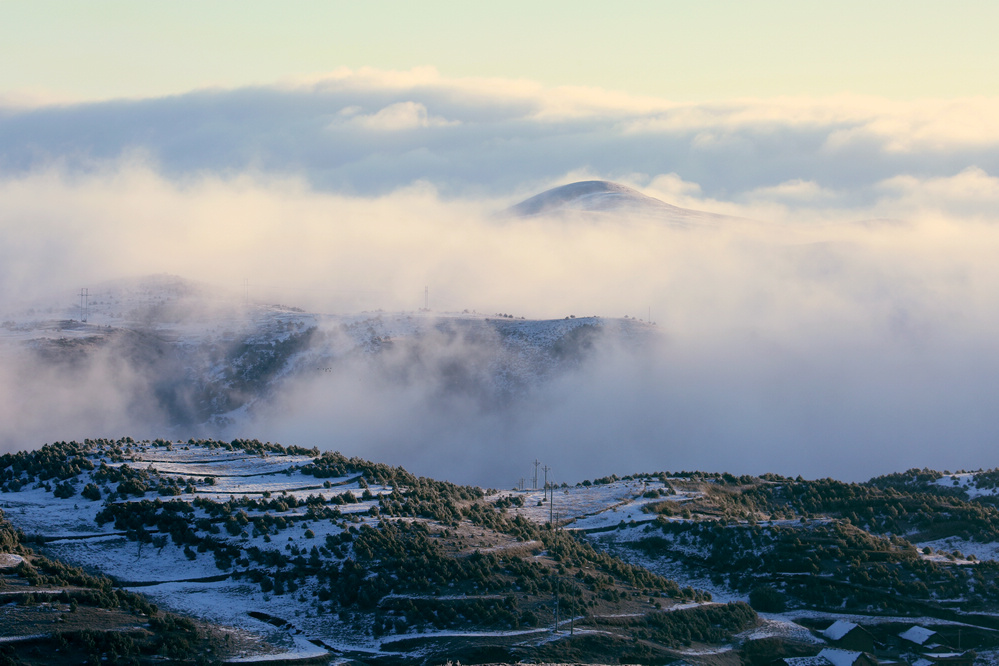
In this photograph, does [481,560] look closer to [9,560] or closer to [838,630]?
[838,630]

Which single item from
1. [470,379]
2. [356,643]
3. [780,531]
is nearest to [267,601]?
[356,643]

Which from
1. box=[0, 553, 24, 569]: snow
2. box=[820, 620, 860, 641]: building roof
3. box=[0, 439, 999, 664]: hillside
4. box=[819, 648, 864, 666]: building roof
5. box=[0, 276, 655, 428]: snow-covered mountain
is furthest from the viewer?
box=[0, 276, 655, 428]: snow-covered mountain

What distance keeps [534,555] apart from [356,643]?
49.2 ft

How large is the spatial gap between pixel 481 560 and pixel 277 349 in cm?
9679

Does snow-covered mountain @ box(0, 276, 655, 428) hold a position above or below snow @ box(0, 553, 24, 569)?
above

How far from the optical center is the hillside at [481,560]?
49500 mm

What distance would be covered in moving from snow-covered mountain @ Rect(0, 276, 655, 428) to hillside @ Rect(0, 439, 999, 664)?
62.6 m

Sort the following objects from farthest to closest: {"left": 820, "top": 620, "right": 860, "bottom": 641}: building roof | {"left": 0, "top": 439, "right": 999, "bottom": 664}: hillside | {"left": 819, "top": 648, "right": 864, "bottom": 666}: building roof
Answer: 1. {"left": 820, "top": 620, "right": 860, "bottom": 641}: building roof
2. {"left": 0, "top": 439, "right": 999, "bottom": 664}: hillside
3. {"left": 819, "top": 648, "right": 864, "bottom": 666}: building roof

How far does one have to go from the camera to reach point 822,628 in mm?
55188

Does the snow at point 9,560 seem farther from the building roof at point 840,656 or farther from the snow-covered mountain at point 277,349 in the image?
the snow-covered mountain at point 277,349

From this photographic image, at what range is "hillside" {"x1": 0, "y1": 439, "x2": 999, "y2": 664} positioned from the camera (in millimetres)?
49500

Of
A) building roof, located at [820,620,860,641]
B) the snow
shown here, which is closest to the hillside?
building roof, located at [820,620,860,641]

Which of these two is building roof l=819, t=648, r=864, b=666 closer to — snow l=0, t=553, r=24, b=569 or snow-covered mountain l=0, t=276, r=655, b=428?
snow l=0, t=553, r=24, b=569

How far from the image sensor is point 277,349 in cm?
14725
